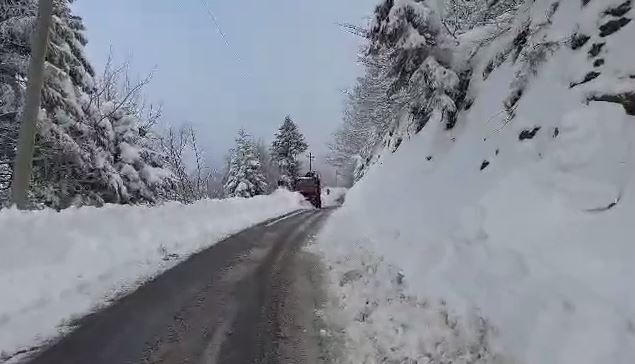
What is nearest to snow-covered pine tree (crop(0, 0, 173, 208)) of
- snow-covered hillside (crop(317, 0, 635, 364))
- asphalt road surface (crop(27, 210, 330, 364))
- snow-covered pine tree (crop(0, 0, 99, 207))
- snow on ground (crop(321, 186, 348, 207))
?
snow-covered pine tree (crop(0, 0, 99, 207))

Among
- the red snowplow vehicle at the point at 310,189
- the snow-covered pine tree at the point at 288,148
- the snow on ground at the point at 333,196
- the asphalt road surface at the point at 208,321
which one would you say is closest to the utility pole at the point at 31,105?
the asphalt road surface at the point at 208,321

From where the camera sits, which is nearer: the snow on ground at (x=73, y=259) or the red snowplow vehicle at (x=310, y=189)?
the snow on ground at (x=73, y=259)

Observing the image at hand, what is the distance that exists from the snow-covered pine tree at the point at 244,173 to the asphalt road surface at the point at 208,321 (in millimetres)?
37729

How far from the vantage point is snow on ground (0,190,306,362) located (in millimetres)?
5848

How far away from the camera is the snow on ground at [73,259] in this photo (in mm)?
5848

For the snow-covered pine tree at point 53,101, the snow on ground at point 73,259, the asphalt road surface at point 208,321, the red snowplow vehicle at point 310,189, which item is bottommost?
the asphalt road surface at point 208,321

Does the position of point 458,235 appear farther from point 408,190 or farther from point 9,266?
point 9,266

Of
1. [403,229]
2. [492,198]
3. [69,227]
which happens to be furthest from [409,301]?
[69,227]

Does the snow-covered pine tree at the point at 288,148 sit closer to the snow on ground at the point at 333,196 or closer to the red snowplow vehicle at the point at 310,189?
the snow on ground at the point at 333,196

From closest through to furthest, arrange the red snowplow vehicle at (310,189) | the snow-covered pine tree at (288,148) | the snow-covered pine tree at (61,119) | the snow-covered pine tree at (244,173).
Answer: the snow-covered pine tree at (61,119), the red snowplow vehicle at (310,189), the snow-covered pine tree at (244,173), the snow-covered pine tree at (288,148)

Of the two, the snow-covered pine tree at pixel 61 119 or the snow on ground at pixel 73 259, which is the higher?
the snow-covered pine tree at pixel 61 119

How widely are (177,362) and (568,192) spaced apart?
467 cm

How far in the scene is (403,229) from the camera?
35.0ft

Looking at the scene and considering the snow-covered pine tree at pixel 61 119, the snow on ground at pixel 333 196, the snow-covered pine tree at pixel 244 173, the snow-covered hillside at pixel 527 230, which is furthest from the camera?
the snow on ground at pixel 333 196
